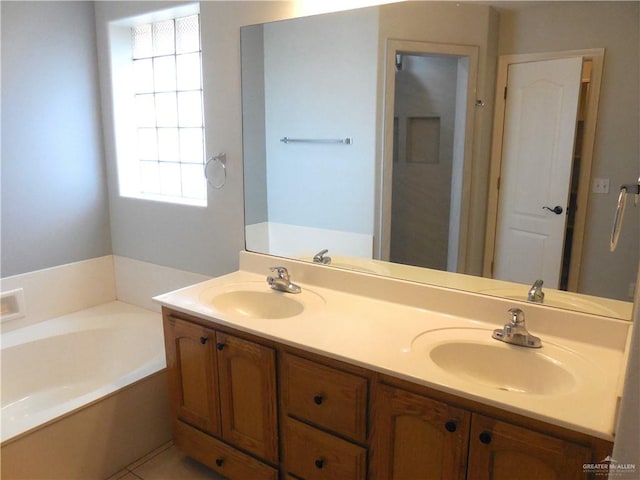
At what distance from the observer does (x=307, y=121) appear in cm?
218

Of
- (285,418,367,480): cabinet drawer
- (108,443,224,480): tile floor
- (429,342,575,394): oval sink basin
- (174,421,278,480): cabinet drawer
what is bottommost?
(108,443,224,480): tile floor

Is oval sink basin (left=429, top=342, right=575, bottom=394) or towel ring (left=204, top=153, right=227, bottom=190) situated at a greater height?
towel ring (left=204, top=153, right=227, bottom=190)

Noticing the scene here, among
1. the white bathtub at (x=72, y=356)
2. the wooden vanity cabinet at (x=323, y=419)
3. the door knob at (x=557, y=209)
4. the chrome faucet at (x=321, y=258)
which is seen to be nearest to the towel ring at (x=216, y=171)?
the chrome faucet at (x=321, y=258)

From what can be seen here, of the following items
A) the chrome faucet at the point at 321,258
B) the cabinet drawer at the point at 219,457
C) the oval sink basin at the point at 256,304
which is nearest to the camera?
the cabinet drawer at the point at 219,457

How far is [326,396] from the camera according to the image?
155 cm

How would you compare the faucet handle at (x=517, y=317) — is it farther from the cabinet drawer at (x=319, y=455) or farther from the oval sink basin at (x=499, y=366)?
the cabinet drawer at (x=319, y=455)

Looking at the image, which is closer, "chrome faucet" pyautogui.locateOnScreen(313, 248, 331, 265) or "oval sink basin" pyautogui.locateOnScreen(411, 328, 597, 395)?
"oval sink basin" pyautogui.locateOnScreen(411, 328, 597, 395)

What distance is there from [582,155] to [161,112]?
232cm

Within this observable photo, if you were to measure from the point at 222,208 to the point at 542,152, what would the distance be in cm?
153

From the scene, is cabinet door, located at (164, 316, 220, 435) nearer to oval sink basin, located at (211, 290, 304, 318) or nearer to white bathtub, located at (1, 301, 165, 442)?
oval sink basin, located at (211, 290, 304, 318)

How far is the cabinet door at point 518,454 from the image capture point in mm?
1157

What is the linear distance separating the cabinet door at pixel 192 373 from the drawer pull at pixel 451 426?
92 centimetres

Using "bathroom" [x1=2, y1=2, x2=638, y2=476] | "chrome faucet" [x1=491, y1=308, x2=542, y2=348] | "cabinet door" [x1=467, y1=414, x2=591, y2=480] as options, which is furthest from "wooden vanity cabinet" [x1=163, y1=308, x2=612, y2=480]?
"bathroom" [x1=2, y1=2, x2=638, y2=476]

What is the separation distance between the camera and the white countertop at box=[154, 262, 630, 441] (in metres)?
1.19
